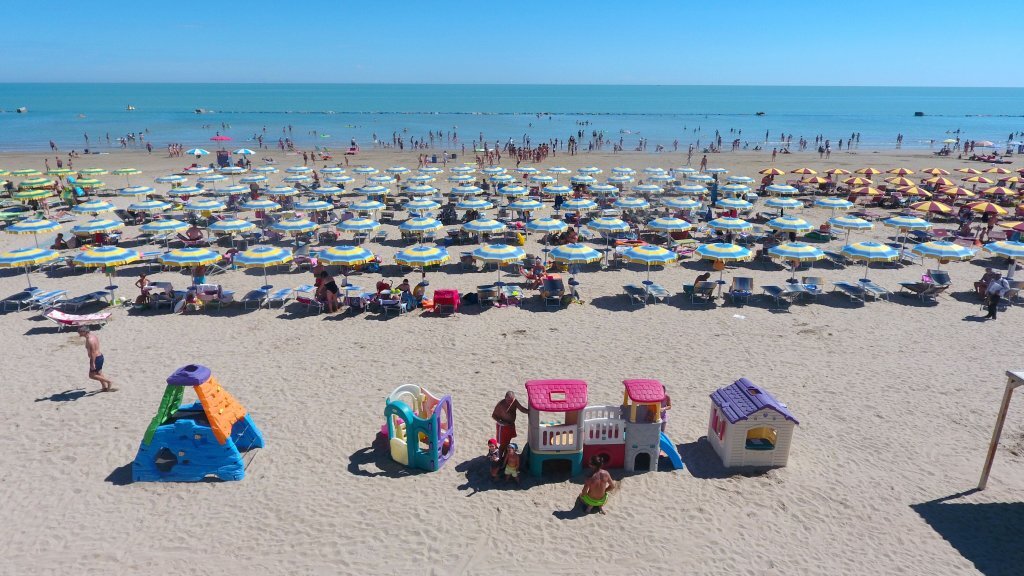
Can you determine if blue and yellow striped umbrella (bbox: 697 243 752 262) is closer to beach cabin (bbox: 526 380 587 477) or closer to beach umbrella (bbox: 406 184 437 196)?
beach cabin (bbox: 526 380 587 477)

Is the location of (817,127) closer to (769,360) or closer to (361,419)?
(769,360)

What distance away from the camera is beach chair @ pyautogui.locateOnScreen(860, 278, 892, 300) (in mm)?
15055

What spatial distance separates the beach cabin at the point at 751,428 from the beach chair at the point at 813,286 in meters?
7.73

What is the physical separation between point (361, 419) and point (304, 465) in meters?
1.34

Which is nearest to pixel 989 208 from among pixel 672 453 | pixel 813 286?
pixel 813 286

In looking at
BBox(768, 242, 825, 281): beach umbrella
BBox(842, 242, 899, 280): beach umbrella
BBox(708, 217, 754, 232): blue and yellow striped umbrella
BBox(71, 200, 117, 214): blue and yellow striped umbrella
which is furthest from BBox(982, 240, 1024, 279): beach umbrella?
Result: BBox(71, 200, 117, 214): blue and yellow striped umbrella

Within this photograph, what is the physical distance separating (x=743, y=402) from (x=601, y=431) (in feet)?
6.81

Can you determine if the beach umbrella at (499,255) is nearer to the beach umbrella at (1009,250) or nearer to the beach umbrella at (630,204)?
the beach umbrella at (630,204)

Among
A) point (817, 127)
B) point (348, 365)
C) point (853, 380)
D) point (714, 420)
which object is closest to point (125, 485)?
point (348, 365)

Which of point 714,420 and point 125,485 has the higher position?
point 714,420

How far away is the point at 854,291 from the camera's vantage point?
15.2 metres

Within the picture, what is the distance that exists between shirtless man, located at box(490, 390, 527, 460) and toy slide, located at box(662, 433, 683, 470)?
6.92ft

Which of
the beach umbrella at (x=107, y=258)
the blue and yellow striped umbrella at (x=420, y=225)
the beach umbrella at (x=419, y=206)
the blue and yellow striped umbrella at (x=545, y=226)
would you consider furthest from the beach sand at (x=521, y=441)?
the beach umbrella at (x=419, y=206)

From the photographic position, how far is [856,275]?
17438mm
